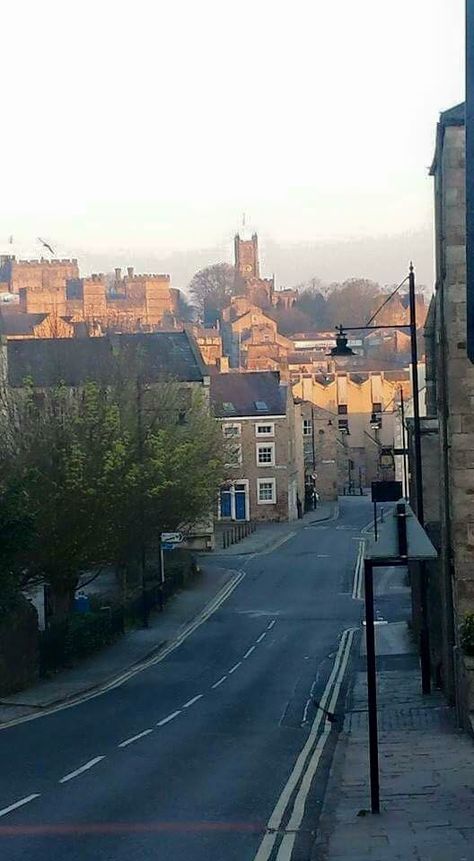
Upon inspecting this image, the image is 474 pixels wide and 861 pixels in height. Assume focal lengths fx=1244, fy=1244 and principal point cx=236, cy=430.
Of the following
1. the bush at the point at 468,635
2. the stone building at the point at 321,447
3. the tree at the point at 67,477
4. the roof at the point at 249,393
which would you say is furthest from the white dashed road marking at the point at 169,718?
the stone building at the point at 321,447

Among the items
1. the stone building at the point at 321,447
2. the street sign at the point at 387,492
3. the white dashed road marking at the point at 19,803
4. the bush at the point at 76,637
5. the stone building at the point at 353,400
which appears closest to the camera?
the street sign at the point at 387,492

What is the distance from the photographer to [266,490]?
7819 centimetres

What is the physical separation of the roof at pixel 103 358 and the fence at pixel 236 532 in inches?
343

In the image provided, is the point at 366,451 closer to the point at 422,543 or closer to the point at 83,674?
the point at 83,674

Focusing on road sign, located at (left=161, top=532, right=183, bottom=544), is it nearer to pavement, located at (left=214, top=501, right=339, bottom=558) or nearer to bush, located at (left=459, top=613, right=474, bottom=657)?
bush, located at (left=459, top=613, right=474, bottom=657)

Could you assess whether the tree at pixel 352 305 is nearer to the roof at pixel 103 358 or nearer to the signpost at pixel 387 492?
the roof at pixel 103 358

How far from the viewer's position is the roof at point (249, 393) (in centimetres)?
7769

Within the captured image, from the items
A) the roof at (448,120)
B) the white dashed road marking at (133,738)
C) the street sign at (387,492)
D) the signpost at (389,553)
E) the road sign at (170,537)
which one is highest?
the roof at (448,120)

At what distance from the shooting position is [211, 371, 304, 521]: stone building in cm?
7750

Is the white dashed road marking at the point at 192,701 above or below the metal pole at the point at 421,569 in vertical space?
below

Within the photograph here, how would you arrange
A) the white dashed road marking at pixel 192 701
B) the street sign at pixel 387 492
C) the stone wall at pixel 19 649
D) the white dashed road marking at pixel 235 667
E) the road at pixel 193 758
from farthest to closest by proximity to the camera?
1. the white dashed road marking at pixel 235 667
2. the stone wall at pixel 19 649
3. the white dashed road marking at pixel 192 701
4. the street sign at pixel 387 492
5. the road at pixel 193 758

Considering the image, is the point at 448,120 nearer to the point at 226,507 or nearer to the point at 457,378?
Answer: the point at 457,378

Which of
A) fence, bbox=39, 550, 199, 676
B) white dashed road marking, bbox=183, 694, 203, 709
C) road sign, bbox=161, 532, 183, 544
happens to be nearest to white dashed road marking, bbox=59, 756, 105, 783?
white dashed road marking, bbox=183, 694, 203, 709

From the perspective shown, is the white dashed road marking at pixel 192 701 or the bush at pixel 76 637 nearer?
the white dashed road marking at pixel 192 701
